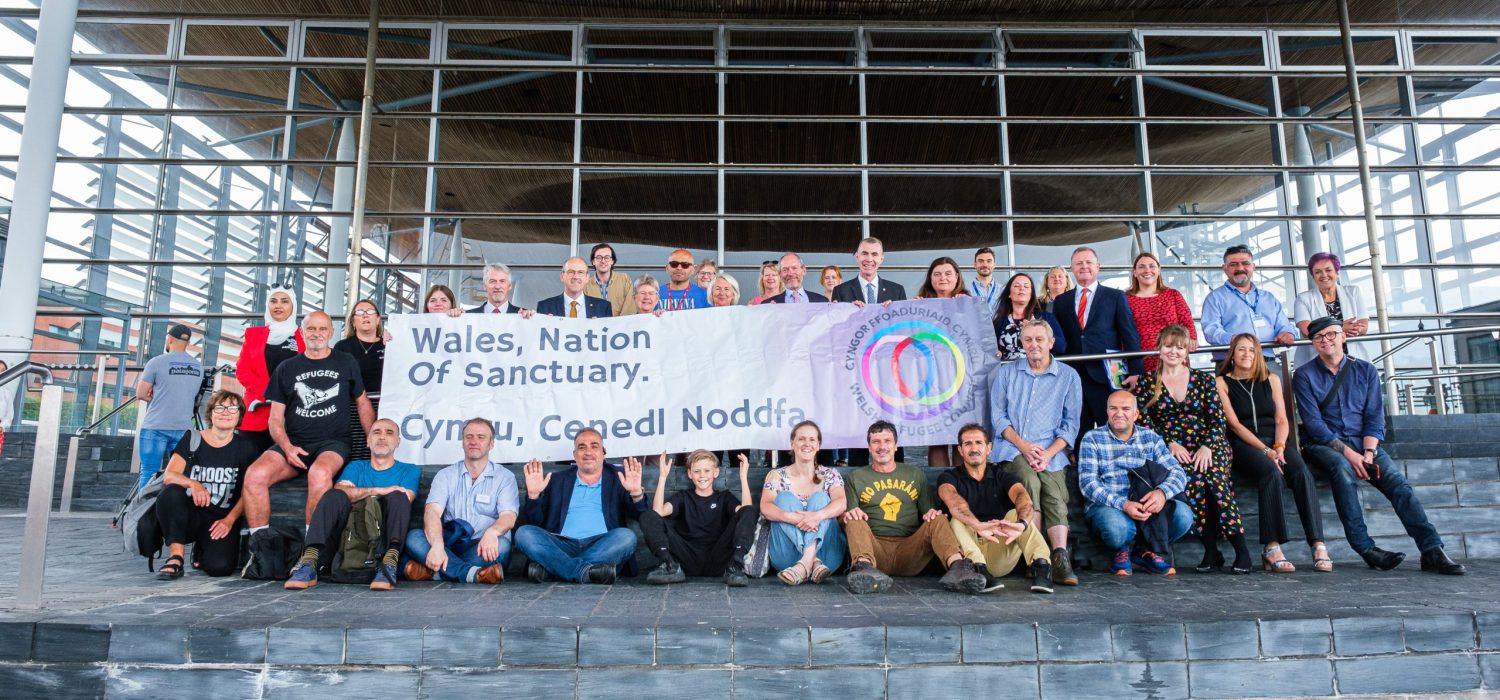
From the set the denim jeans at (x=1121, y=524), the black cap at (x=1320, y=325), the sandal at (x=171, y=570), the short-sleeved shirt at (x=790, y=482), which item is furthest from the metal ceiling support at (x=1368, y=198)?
the sandal at (x=171, y=570)

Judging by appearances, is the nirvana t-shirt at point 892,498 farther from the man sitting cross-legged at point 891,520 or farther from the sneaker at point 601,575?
the sneaker at point 601,575

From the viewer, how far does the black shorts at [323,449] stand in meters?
5.65

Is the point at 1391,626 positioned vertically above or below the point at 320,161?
below

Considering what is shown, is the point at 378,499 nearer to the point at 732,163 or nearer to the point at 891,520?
the point at 891,520

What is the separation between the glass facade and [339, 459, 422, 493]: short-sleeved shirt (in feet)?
18.1

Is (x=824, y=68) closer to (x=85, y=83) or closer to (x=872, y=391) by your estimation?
(x=872, y=391)

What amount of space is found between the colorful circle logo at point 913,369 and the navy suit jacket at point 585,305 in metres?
2.16

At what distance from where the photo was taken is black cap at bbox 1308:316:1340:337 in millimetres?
6227

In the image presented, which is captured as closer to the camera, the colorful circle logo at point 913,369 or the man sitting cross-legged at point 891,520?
the man sitting cross-legged at point 891,520

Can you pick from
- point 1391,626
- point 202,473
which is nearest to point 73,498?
point 202,473

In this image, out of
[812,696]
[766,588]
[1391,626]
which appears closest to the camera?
[812,696]

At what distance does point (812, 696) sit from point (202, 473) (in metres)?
4.42

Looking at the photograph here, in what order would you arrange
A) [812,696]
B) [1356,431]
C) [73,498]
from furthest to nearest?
[73,498]
[1356,431]
[812,696]

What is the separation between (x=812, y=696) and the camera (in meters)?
3.43
